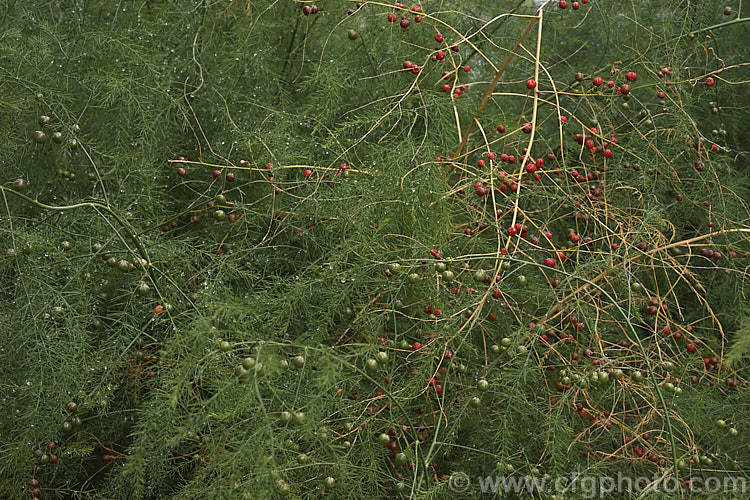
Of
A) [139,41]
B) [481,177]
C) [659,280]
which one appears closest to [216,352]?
[481,177]

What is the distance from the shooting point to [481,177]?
58.2 inches

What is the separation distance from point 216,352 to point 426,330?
479 millimetres

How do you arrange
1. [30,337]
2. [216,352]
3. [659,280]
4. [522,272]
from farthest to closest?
[659,280] < [522,272] < [30,337] < [216,352]

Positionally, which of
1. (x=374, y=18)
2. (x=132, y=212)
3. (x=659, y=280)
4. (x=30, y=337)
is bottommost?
(x=659, y=280)

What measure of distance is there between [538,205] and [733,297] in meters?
0.55

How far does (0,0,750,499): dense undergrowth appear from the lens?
1.28 m

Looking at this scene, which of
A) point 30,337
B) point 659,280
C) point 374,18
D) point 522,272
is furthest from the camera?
point 659,280

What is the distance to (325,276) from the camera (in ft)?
4.59

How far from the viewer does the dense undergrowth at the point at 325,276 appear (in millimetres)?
1279

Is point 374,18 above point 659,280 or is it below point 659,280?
above

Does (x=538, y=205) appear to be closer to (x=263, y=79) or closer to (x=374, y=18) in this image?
(x=374, y=18)

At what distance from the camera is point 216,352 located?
112 cm

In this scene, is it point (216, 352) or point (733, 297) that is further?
point (733, 297)

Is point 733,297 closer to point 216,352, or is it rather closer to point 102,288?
point 216,352
